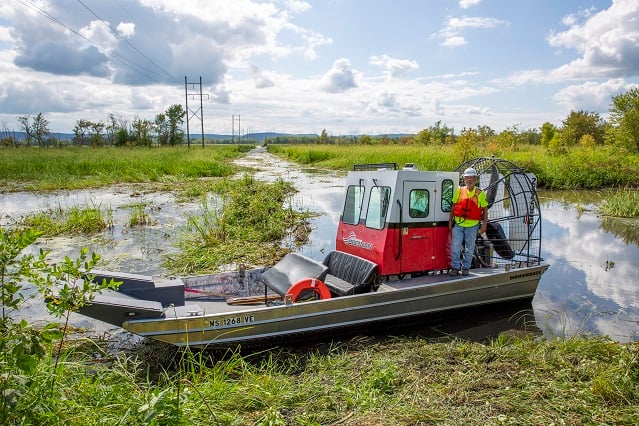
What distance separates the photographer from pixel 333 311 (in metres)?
6.59

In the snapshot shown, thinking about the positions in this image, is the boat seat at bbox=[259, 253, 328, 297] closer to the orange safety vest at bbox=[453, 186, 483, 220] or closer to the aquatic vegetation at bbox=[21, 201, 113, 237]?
the orange safety vest at bbox=[453, 186, 483, 220]

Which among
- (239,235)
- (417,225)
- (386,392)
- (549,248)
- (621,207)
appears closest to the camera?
(386,392)

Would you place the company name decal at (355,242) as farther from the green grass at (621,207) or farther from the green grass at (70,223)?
the green grass at (621,207)

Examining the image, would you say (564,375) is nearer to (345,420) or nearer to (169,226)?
(345,420)

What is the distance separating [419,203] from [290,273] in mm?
2499

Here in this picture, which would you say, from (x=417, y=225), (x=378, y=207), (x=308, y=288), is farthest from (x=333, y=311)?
(x=417, y=225)

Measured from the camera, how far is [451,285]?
7469 mm

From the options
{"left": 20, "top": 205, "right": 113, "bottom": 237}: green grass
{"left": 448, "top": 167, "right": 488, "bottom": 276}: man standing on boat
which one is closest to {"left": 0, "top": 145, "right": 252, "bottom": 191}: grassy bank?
{"left": 20, "top": 205, "right": 113, "bottom": 237}: green grass

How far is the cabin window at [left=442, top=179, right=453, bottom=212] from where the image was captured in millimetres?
7938

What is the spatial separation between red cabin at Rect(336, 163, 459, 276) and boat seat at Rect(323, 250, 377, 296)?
0.28 metres

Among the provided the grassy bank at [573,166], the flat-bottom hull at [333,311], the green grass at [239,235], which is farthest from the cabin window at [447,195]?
the grassy bank at [573,166]

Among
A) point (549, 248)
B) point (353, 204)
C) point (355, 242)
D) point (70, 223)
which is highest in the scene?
point (353, 204)

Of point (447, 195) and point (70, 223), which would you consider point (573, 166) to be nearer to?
point (447, 195)

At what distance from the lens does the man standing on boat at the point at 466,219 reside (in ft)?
25.0
